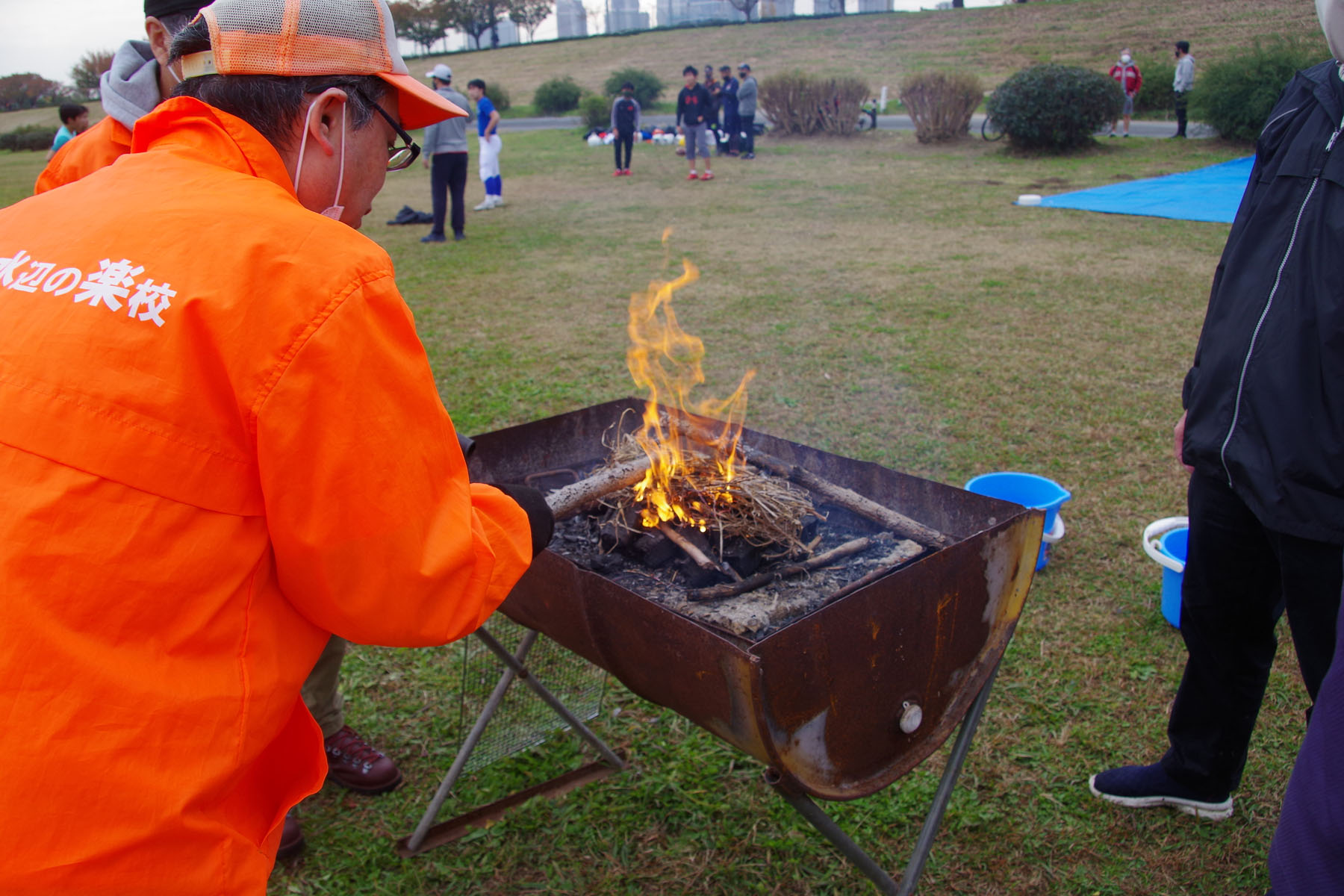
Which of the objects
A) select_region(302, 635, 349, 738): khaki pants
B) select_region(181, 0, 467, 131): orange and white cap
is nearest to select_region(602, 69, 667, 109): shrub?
select_region(302, 635, 349, 738): khaki pants

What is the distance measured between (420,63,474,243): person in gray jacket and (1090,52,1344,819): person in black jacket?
30.9ft

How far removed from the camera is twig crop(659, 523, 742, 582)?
2160 mm

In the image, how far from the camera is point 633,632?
5.94ft

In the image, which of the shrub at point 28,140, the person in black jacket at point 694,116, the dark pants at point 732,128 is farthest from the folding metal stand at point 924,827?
the shrub at point 28,140

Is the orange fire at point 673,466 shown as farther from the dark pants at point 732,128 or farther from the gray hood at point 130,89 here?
the dark pants at point 732,128

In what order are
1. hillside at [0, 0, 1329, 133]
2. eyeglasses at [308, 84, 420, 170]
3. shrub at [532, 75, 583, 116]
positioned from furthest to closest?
shrub at [532, 75, 583, 116] → hillside at [0, 0, 1329, 133] → eyeglasses at [308, 84, 420, 170]

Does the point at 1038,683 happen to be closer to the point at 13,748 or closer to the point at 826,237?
the point at 13,748

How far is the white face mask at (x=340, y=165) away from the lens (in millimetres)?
1385

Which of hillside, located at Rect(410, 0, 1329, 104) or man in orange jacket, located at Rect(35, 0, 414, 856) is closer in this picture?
man in orange jacket, located at Rect(35, 0, 414, 856)

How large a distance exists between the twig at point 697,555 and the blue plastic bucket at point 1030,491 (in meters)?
1.88

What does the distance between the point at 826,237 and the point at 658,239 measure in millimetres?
2096

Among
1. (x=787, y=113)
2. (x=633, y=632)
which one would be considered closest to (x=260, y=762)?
(x=633, y=632)

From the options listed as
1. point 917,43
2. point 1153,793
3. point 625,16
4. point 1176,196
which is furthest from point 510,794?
point 625,16

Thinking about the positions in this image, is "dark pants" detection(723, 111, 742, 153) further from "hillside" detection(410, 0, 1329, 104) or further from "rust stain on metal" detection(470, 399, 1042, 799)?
"rust stain on metal" detection(470, 399, 1042, 799)
